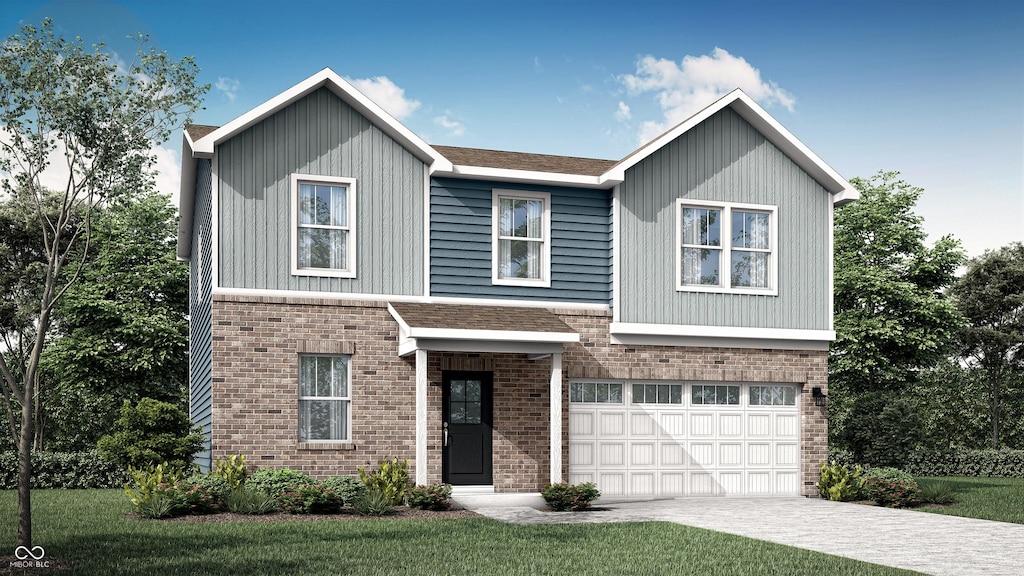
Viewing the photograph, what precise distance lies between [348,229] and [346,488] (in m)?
4.60

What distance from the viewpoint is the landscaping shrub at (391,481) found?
52.7 ft

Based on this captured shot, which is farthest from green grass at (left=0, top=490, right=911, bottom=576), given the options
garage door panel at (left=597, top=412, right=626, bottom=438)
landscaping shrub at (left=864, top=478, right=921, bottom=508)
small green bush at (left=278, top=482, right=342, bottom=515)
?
landscaping shrub at (left=864, top=478, right=921, bottom=508)

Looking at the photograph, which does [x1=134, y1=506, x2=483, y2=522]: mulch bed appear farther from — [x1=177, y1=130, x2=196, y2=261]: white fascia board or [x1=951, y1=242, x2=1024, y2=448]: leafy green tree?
[x1=951, y1=242, x2=1024, y2=448]: leafy green tree

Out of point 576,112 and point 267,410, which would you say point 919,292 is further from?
point 267,410

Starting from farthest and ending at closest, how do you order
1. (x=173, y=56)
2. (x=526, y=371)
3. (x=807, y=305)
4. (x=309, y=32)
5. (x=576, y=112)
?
1. (x=576, y=112)
2. (x=309, y=32)
3. (x=807, y=305)
4. (x=526, y=371)
5. (x=173, y=56)

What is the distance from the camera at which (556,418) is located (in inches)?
694

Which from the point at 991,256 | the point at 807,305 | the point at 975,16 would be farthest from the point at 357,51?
the point at 991,256

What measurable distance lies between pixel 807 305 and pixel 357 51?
12.6 m

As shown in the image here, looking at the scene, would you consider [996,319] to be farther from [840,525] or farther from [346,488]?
[346,488]

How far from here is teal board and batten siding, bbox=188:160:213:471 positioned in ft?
59.2

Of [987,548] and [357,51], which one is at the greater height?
[357,51]

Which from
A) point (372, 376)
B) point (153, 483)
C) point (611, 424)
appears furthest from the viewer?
point (611, 424)

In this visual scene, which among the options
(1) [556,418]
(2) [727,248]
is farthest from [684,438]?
(2) [727,248]

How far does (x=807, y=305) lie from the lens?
20484 mm
